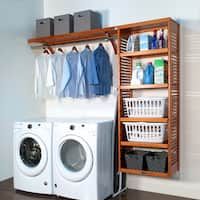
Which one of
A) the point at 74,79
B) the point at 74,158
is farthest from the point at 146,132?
the point at 74,79

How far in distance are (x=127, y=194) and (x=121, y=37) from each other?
1.63 meters

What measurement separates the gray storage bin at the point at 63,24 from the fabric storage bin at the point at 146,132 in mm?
1307

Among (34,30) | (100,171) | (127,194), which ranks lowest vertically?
(127,194)

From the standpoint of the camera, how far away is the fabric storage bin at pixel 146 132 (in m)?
2.62

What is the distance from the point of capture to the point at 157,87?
2.64 metres

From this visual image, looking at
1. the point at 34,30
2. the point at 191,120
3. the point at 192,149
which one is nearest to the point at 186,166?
the point at 192,149

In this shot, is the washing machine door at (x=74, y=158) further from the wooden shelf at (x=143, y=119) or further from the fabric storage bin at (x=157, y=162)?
the fabric storage bin at (x=157, y=162)

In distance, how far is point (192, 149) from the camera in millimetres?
2770

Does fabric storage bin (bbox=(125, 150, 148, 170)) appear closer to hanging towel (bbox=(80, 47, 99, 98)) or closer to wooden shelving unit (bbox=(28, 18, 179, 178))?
wooden shelving unit (bbox=(28, 18, 179, 178))

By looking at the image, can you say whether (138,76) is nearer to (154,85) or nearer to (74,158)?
(154,85)

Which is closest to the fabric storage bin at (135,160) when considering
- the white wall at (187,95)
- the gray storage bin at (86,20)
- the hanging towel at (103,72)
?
the white wall at (187,95)

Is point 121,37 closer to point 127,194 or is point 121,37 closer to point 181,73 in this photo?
point 181,73

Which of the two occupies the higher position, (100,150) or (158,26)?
(158,26)

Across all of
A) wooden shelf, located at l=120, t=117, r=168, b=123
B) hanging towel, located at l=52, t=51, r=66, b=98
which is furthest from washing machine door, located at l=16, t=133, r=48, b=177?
wooden shelf, located at l=120, t=117, r=168, b=123
